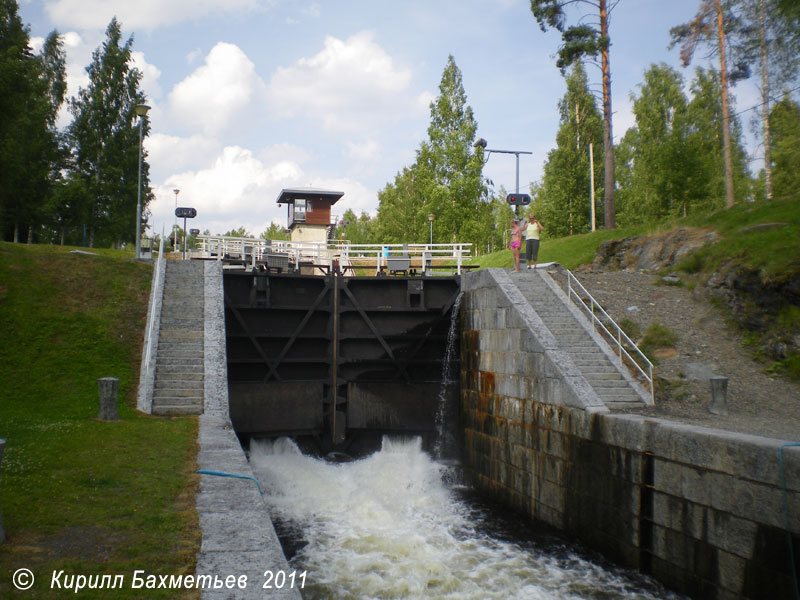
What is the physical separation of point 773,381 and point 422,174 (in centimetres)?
2382

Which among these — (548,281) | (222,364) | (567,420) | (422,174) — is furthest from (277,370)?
(422,174)

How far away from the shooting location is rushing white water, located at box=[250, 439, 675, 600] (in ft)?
24.1

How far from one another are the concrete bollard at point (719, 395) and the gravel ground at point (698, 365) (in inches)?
4.3

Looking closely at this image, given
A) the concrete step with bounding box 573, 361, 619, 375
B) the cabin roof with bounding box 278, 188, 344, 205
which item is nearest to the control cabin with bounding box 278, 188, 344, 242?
the cabin roof with bounding box 278, 188, 344, 205

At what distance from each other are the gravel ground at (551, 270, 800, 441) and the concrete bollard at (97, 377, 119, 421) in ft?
26.5

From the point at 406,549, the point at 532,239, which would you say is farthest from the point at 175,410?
the point at 532,239

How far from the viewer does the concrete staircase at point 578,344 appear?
30.8ft

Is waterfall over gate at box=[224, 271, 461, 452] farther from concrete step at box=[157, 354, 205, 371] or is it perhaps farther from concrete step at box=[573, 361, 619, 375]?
concrete step at box=[573, 361, 619, 375]

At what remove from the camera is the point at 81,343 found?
11383 mm

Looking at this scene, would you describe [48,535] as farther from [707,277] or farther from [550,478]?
[707,277]

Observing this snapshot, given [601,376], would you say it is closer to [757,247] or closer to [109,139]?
[757,247]

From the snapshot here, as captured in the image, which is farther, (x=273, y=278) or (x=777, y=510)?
(x=273, y=278)

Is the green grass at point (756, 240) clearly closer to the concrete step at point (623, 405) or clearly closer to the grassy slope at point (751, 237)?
the grassy slope at point (751, 237)

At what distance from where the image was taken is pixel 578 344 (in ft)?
35.5
